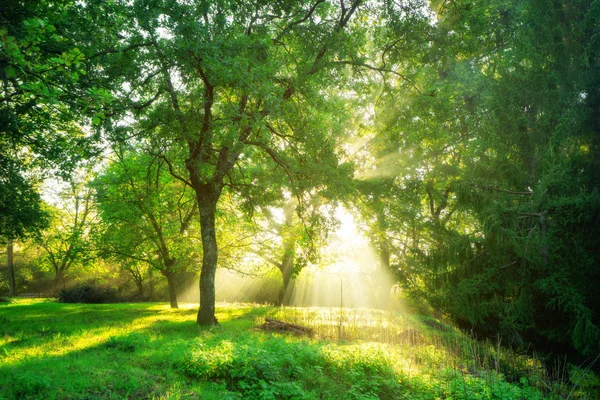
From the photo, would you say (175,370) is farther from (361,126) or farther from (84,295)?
(84,295)

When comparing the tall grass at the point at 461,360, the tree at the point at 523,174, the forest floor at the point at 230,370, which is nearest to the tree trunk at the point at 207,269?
the forest floor at the point at 230,370

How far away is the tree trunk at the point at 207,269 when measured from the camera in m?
11.6

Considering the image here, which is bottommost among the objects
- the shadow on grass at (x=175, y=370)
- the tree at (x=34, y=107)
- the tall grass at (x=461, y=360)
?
the tall grass at (x=461, y=360)

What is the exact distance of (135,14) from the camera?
8047 millimetres

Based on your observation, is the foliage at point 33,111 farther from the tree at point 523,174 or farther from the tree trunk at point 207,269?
the tree at point 523,174

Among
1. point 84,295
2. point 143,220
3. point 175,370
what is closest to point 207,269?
point 175,370

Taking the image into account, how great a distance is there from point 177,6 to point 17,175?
29.3ft

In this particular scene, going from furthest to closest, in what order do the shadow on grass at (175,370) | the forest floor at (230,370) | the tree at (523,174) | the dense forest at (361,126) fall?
the tree at (523,174), the dense forest at (361,126), the forest floor at (230,370), the shadow on grass at (175,370)

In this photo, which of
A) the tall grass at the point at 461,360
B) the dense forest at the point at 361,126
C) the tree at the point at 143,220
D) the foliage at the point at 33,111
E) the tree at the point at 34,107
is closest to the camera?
the tree at the point at 34,107

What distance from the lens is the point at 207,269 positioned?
1176 centimetres

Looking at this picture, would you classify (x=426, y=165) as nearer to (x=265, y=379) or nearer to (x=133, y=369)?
(x=265, y=379)

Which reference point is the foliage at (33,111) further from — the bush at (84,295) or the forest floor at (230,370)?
the bush at (84,295)

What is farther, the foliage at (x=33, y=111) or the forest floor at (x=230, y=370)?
the forest floor at (x=230, y=370)

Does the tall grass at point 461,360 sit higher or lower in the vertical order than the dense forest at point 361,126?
lower
